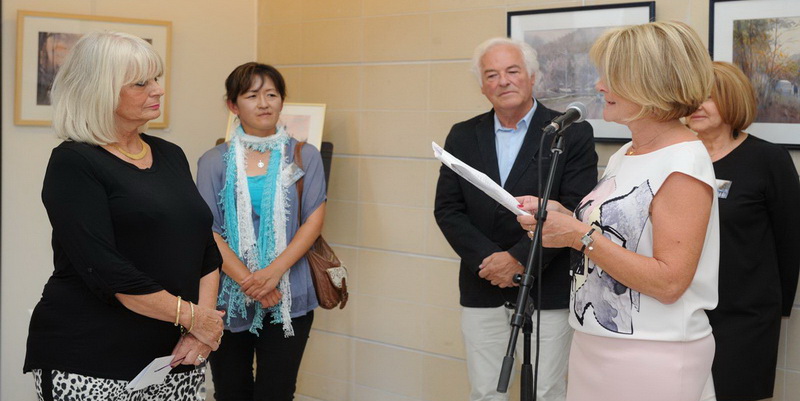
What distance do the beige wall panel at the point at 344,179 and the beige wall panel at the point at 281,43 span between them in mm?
641

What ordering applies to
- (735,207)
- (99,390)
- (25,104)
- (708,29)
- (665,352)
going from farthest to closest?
1. (25,104)
2. (708,29)
3. (735,207)
4. (99,390)
5. (665,352)

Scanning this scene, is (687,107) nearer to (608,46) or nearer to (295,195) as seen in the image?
(608,46)

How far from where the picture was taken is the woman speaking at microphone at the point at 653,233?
1.81 meters

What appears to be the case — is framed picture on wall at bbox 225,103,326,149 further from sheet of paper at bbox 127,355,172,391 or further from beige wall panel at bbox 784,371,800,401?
beige wall panel at bbox 784,371,800,401

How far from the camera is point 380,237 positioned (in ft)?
13.6

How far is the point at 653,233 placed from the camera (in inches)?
72.7

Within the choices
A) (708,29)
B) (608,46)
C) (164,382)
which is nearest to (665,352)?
(608,46)

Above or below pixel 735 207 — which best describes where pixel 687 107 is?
above

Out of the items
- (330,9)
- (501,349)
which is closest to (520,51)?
(501,349)

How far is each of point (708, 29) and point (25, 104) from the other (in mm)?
3141

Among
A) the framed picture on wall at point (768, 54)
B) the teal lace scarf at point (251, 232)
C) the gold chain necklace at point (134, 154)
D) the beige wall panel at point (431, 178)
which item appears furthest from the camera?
the beige wall panel at point (431, 178)

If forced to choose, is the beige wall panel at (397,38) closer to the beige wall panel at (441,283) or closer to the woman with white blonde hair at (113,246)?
the beige wall panel at (441,283)

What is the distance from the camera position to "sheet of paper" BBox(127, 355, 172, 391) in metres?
2.15

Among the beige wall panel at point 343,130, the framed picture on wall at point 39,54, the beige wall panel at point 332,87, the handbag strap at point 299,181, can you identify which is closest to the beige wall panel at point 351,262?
the beige wall panel at point 343,130
